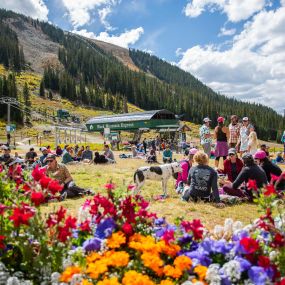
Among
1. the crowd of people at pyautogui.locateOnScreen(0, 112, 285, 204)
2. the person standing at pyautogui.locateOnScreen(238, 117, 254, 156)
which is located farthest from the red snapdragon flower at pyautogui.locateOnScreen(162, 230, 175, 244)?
the person standing at pyautogui.locateOnScreen(238, 117, 254, 156)

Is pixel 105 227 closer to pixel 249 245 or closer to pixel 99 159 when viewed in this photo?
pixel 249 245

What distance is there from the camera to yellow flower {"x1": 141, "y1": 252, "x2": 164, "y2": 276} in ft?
9.46

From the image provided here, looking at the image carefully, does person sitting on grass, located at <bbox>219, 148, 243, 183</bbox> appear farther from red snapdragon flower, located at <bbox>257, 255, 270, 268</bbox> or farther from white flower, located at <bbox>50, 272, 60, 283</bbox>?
white flower, located at <bbox>50, 272, 60, 283</bbox>

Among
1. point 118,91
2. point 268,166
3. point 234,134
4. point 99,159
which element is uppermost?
point 118,91

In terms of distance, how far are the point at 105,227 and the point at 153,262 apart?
0.83m

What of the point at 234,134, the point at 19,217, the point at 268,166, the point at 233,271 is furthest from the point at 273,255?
the point at 234,134

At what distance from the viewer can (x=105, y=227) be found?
3.57 m

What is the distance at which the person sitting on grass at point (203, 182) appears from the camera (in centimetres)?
710

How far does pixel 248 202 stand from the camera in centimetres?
768

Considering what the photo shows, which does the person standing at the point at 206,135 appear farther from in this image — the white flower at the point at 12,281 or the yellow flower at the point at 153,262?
the white flower at the point at 12,281

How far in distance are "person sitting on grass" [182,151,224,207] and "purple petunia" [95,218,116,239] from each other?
3855mm

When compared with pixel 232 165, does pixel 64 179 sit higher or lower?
lower

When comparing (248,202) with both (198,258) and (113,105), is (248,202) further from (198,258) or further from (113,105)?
(113,105)

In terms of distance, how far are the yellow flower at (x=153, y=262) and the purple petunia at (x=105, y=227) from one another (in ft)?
2.11
